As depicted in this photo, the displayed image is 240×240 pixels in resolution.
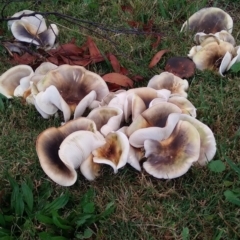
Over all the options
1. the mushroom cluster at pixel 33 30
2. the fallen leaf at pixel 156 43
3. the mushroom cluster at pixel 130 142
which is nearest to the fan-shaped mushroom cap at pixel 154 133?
the mushroom cluster at pixel 130 142

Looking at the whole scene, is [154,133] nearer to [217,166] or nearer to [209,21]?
[217,166]

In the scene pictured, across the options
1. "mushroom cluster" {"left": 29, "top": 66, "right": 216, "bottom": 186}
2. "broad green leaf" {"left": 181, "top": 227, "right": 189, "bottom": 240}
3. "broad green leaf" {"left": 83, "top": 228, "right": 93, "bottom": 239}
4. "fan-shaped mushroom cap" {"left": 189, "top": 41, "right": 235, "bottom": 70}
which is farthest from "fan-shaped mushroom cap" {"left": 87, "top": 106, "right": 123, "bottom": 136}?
"fan-shaped mushroom cap" {"left": 189, "top": 41, "right": 235, "bottom": 70}

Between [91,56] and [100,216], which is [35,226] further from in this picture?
[91,56]

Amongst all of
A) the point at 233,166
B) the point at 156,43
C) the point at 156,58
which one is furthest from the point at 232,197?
the point at 156,43

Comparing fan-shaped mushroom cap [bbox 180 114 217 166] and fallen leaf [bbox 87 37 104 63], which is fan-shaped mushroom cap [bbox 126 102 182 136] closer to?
fan-shaped mushroom cap [bbox 180 114 217 166]

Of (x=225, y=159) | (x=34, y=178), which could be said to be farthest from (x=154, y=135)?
(x=34, y=178)
